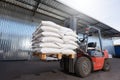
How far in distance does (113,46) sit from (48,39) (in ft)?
64.2

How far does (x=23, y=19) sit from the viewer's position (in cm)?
1026

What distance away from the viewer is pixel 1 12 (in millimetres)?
9156

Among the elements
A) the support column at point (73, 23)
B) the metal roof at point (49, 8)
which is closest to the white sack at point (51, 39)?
the metal roof at point (49, 8)

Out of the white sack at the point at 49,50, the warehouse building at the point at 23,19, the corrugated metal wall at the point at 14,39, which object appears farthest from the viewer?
the corrugated metal wall at the point at 14,39

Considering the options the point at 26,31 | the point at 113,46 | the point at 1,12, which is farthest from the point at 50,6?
the point at 113,46

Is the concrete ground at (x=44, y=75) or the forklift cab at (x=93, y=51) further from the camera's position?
the forklift cab at (x=93, y=51)

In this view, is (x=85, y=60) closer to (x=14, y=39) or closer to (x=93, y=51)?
(x=93, y=51)

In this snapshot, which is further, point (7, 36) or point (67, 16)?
point (67, 16)

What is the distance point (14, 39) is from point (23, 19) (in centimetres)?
235

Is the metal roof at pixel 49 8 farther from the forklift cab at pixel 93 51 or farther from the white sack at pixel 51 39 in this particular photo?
the white sack at pixel 51 39

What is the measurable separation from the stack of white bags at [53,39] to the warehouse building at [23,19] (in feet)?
16.6

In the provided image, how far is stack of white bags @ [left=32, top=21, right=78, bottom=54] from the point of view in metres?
2.84

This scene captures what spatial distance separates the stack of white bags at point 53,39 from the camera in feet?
9.32

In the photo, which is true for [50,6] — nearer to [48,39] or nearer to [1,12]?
[1,12]
